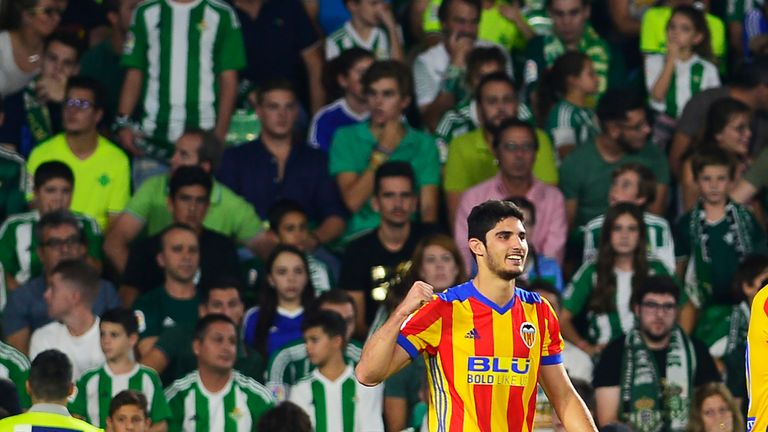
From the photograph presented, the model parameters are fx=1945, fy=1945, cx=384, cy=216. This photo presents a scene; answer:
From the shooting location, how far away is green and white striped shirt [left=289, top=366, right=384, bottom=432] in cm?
1230

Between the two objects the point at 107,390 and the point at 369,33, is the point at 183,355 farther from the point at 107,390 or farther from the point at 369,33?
the point at 369,33

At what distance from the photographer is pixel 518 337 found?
9055mm

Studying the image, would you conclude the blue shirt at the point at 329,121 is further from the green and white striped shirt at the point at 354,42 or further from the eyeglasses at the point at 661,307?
the eyeglasses at the point at 661,307

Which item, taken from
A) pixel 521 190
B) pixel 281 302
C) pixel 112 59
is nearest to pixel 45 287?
pixel 281 302

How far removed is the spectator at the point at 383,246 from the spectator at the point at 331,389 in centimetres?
99

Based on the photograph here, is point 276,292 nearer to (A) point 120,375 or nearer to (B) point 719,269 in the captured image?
(A) point 120,375

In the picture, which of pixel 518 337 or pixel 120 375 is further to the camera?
pixel 120 375

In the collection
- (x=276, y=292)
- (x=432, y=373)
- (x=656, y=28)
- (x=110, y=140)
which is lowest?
(x=432, y=373)

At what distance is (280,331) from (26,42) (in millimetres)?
3919

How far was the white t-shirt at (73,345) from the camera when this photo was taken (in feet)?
41.3

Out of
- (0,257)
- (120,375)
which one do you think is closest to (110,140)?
(0,257)

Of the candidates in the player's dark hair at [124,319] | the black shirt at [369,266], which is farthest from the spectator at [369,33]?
the player's dark hair at [124,319]

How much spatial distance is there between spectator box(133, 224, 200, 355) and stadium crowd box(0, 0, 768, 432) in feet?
0.05

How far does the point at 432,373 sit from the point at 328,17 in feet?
25.4
